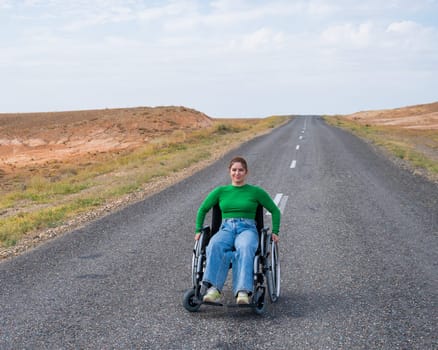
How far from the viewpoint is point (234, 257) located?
16.4 ft

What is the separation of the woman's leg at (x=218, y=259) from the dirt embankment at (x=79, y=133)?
78.0ft

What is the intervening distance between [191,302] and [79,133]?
39.1m

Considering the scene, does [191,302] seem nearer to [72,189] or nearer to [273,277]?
[273,277]

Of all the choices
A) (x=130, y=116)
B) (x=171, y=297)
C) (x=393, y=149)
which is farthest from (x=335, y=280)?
(x=130, y=116)

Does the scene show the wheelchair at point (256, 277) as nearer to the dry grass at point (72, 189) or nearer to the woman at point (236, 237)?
the woman at point (236, 237)

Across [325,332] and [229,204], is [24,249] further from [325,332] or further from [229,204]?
[325,332]

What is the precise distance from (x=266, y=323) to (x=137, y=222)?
17.1ft

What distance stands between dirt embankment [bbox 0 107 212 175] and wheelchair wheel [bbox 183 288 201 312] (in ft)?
78.0

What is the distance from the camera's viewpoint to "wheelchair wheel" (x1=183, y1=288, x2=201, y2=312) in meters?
Answer: 4.94

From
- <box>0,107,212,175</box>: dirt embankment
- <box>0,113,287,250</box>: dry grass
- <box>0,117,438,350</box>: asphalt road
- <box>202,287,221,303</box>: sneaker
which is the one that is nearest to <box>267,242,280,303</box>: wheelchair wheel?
<box>0,117,438,350</box>: asphalt road

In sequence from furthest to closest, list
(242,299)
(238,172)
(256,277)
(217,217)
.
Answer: (217,217) → (238,172) → (256,277) → (242,299)

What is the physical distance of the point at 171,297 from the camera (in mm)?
5434

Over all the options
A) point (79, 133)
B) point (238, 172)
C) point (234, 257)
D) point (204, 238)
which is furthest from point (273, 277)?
point (79, 133)

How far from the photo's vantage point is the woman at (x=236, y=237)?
15.8 feet
